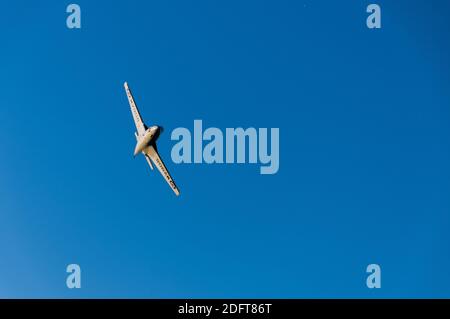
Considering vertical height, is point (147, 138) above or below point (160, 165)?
above

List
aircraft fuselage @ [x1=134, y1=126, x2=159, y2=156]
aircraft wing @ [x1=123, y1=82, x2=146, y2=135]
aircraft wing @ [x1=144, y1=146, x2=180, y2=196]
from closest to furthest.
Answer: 1. aircraft wing @ [x1=123, y1=82, x2=146, y2=135]
2. aircraft wing @ [x1=144, y1=146, x2=180, y2=196]
3. aircraft fuselage @ [x1=134, y1=126, x2=159, y2=156]

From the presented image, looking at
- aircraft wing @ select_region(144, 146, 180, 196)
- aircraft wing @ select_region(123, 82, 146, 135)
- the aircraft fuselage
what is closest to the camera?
aircraft wing @ select_region(123, 82, 146, 135)

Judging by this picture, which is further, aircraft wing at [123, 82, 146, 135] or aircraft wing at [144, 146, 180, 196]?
aircraft wing at [144, 146, 180, 196]

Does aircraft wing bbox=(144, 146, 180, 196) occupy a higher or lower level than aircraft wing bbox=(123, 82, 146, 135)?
lower

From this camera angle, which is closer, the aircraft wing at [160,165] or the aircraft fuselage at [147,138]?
the aircraft wing at [160,165]

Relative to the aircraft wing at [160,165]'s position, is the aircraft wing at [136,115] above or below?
above

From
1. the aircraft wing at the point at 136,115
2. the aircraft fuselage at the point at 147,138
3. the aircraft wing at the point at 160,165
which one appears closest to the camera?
the aircraft wing at the point at 136,115

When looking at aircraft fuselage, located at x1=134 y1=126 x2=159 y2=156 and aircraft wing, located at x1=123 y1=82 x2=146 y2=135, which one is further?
aircraft fuselage, located at x1=134 y1=126 x2=159 y2=156

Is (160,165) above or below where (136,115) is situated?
below

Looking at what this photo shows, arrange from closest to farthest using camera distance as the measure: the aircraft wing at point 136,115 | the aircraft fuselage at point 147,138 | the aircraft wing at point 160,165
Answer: the aircraft wing at point 136,115 → the aircraft wing at point 160,165 → the aircraft fuselage at point 147,138
